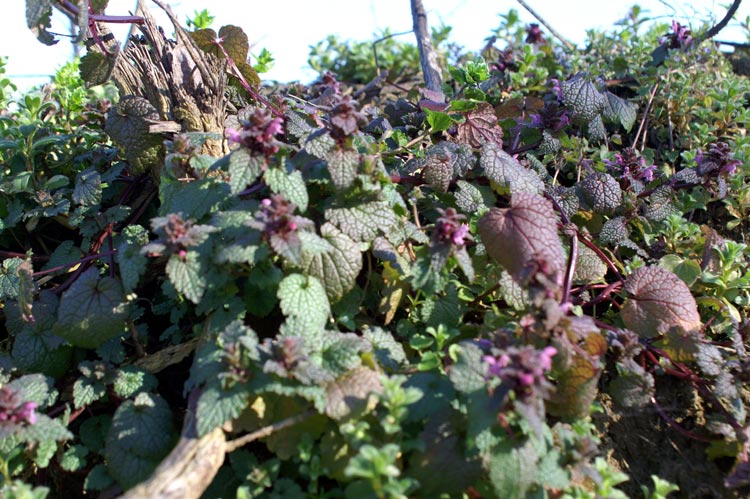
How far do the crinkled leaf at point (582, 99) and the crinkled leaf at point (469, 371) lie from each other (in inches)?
66.4

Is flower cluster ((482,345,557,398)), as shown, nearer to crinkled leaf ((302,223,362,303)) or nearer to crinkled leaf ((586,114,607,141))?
crinkled leaf ((302,223,362,303))

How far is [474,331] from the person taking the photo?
7.91 feet

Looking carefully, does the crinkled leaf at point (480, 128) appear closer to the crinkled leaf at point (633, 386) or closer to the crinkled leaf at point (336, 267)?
the crinkled leaf at point (336, 267)

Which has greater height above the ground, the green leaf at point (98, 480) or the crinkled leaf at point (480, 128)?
the crinkled leaf at point (480, 128)

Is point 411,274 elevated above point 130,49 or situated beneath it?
situated beneath

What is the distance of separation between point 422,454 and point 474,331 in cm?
67

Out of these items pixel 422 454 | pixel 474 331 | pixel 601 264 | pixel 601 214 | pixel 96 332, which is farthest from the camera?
pixel 601 214

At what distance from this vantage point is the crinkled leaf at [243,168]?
6.76 ft

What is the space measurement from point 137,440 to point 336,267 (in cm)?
89

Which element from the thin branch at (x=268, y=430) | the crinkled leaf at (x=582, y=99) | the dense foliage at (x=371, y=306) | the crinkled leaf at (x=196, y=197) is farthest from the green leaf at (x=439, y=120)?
the thin branch at (x=268, y=430)

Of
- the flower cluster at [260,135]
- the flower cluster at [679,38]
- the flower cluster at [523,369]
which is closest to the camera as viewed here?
the flower cluster at [523,369]

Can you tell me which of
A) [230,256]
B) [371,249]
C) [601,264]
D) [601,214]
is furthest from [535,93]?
[230,256]

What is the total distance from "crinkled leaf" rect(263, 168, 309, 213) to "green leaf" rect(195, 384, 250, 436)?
0.66 metres

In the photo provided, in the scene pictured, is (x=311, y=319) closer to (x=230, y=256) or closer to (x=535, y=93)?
(x=230, y=256)
